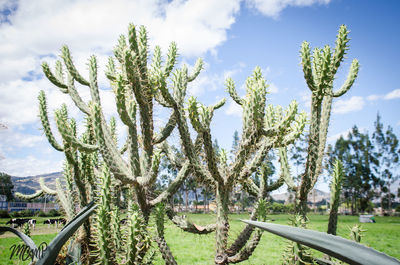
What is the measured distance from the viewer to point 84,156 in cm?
389

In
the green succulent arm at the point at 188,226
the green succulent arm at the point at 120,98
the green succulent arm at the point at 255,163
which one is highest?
the green succulent arm at the point at 120,98

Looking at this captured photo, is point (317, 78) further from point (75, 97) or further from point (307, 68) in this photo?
point (75, 97)

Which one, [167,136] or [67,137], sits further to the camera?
[167,136]

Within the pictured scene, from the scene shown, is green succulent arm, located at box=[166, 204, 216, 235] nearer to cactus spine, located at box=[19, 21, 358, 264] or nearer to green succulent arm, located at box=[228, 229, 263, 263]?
cactus spine, located at box=[19, 21, 358, 264]

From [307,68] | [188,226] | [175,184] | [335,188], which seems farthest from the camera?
[175,184]

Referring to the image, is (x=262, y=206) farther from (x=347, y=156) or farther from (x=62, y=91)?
(x=347, y=156)

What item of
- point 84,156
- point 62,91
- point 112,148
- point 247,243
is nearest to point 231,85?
point 112,148

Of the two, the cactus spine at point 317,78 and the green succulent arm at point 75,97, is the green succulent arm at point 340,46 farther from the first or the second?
the green succulent arm at point 75,97

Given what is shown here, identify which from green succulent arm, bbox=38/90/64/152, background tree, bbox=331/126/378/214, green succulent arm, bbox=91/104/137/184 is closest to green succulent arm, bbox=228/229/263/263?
green succulent arm, bbox=91/104/137/184

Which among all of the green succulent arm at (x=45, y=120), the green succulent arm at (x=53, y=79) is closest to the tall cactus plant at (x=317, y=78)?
the green succulent arm at (x=45, y=120)

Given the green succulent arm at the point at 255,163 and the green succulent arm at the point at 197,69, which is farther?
the green succulent arm at the point at 197,69

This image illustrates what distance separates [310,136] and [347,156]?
173 ft

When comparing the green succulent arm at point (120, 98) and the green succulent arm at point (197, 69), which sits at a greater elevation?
the green succulent arm at point (197, 69)

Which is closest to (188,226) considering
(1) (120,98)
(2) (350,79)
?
(1) (120,98)
